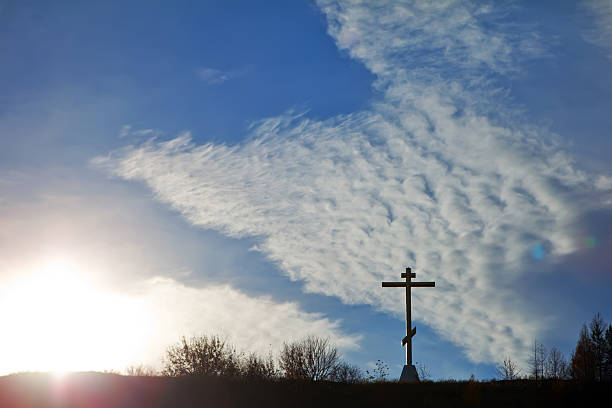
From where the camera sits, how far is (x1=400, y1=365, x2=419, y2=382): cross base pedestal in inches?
1244

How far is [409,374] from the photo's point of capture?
3216 centimetres

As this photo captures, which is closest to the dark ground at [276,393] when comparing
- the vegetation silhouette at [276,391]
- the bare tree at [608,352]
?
the vegetation silhouette at [276,391]

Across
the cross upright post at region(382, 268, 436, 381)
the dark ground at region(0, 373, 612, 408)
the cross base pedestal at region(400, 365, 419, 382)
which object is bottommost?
the dark ground at region(0, 373, 612, 408)

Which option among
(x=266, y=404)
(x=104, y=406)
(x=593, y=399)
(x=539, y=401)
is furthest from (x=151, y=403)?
(x=593, y=399)

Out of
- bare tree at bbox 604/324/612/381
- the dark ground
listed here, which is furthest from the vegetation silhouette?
bare tree at bbox 604/324/612/381

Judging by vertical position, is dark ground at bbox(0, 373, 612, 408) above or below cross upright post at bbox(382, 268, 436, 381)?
below

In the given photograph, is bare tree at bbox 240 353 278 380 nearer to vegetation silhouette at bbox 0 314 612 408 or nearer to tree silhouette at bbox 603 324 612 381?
vegetation silhouette at bbox 0 314 612 408

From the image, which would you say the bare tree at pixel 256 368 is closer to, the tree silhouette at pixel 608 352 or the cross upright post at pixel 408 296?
the cross upright post at pixel 408 296

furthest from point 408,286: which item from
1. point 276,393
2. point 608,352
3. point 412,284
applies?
point 608,352

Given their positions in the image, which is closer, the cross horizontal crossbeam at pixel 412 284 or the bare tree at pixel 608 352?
the cross horizontal crossbeam at pixel 412 284

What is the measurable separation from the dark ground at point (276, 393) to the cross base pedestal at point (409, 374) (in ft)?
7.18

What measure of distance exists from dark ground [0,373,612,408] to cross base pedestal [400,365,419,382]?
219 centimetres

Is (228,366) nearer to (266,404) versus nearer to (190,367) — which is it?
(190,367)

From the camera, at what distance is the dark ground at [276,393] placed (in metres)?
26.9
